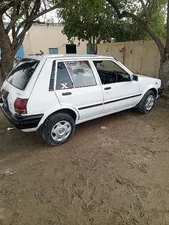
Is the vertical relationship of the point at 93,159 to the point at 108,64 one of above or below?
below

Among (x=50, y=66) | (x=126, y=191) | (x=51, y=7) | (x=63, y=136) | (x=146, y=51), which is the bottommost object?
(x=126, y=191)

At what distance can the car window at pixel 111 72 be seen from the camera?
4.06 meters

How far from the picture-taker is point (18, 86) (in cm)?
327

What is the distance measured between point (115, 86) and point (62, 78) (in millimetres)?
1312

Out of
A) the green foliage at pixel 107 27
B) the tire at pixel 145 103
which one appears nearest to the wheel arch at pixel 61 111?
the tire at pixel 145 103

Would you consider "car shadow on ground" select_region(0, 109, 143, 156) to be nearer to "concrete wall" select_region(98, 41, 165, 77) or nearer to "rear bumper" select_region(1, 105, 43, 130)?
"rear bumper" select_region(1, 105, 43, 130)

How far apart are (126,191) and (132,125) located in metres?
2.14

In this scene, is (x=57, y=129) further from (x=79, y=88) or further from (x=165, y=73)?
(x=165, y=73)

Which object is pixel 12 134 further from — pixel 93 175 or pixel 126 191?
pixel 126 191

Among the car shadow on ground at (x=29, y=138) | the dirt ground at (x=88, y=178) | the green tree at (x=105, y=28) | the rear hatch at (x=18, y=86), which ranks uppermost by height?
the green tree at (x=105, y=28)

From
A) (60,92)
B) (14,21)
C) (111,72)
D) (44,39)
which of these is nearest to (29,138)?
(60,92)

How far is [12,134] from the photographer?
4.04 metres

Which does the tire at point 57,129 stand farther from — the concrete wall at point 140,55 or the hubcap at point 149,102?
the concrete wall at point 140,55

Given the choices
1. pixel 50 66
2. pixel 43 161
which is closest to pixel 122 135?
pixel 43 161
